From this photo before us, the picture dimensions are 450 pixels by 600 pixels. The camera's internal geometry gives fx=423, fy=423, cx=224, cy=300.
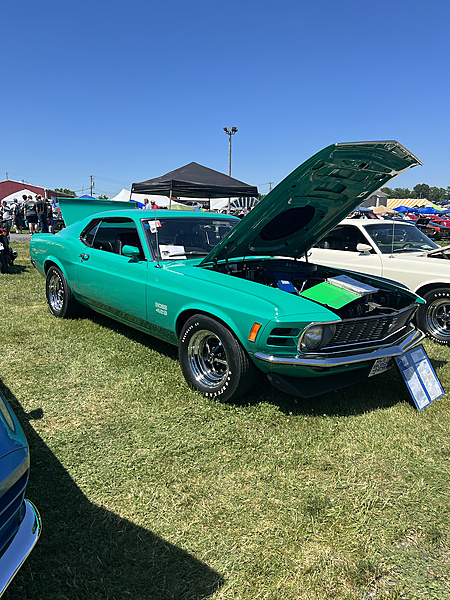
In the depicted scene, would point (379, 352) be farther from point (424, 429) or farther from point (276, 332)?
point (276, 332)

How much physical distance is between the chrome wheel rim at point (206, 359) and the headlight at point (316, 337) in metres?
0.71

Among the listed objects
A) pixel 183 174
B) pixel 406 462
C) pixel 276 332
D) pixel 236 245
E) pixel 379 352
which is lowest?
pixel 406 462

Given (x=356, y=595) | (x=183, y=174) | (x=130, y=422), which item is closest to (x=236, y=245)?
(x=130, y=422)

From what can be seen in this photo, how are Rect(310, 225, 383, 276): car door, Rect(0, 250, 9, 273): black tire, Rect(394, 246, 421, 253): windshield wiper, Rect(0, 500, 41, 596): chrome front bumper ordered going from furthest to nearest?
Rect(0, 250, 9, 273): black tire < Rect(394, 246, 421, 253): windshield wiper < Rect(310, 225, 383, 276): car door < Rect(0, 500, 41, 596): chrome front bumper

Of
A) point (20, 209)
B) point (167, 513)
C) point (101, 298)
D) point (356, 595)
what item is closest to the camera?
point (356, 595)

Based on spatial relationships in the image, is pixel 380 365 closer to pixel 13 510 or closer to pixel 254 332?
pixel 254 332

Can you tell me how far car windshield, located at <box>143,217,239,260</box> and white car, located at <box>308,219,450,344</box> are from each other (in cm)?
148

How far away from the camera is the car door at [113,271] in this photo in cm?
405

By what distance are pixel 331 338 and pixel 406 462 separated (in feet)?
3.05

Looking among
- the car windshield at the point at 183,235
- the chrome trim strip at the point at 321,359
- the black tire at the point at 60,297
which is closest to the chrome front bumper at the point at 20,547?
the chrome trim strip at the point at 321,359

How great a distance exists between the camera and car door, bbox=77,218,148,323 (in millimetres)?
4055

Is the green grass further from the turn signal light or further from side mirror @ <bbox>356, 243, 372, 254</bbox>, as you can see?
side mirror @ <bbox>356, 243, 372, 254</bbox>

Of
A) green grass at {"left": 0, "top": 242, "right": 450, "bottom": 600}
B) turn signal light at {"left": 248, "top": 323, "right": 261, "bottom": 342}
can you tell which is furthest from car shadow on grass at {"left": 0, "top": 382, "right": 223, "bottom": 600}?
turn signal light at {"left": 248, "top": 323, "right": 261, "bottom": 342}

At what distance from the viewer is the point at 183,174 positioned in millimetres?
13602
